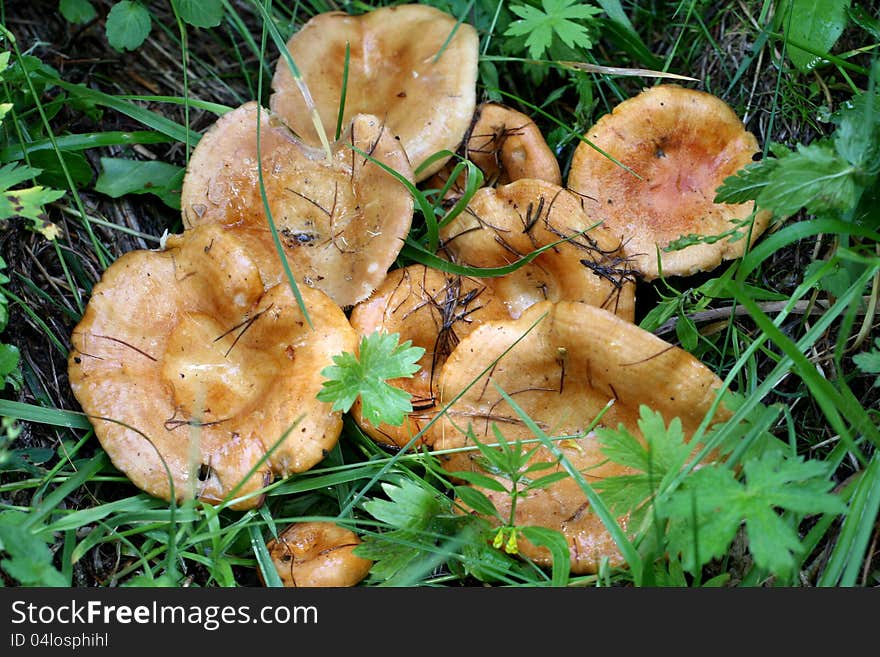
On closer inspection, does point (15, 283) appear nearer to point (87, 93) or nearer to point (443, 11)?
point (87, 93)

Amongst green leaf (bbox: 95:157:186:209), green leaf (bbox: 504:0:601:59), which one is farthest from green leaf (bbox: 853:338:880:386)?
green leaf (bbox: 95:157:186:209)

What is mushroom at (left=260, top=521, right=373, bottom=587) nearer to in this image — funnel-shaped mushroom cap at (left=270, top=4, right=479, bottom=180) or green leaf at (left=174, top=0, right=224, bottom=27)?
funnel-shaped mushroom cap at (left=270, top=4, right=479, bottom=180)

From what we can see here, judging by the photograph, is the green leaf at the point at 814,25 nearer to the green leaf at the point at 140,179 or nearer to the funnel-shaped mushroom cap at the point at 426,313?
the funnel-shaped mushroom cap at the point at 426,313

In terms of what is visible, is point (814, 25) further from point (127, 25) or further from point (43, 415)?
point (43, 415)

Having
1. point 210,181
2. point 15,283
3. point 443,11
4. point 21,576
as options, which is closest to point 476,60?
point 443,11

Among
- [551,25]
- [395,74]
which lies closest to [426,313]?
[395,74]
